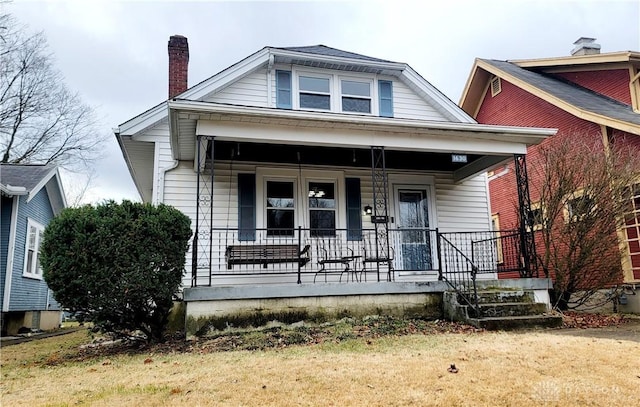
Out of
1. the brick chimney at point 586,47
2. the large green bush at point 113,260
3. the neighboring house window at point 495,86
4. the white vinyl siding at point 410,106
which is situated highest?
the brick chimney at point 586,47

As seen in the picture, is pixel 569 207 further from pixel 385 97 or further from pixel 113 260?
pixel 113 260

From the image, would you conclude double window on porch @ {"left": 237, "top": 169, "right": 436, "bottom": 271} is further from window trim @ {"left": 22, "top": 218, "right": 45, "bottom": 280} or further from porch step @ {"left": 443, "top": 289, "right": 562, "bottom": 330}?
window trim @ {"left": 22, "top": 218, "right": 45, "bottom": 280}

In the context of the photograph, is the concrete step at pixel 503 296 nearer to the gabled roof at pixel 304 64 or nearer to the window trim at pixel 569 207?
the window trim at pixel 569 207

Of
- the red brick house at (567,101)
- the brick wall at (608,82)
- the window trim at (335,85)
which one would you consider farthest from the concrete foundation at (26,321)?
the brick wall at (608,82)

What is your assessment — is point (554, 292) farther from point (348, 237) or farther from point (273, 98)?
point (273, 98)

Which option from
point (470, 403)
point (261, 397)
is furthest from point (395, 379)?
point (261, 397)

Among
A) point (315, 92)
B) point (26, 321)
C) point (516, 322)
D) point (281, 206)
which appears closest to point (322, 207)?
point (281, 206)

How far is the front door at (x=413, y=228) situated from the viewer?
1057cm

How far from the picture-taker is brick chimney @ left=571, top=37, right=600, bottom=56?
50.5 feet

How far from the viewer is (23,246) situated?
12375 millimetres

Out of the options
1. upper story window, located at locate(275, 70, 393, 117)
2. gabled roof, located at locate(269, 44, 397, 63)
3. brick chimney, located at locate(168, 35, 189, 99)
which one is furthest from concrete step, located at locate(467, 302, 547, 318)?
brick chimney, located at locate(168, 35, 189, 99)

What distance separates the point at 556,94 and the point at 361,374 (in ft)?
36.1

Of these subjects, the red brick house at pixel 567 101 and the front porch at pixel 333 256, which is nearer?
the front porch at pixel 333 256

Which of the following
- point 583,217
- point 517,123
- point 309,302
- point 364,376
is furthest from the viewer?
point 517,123
